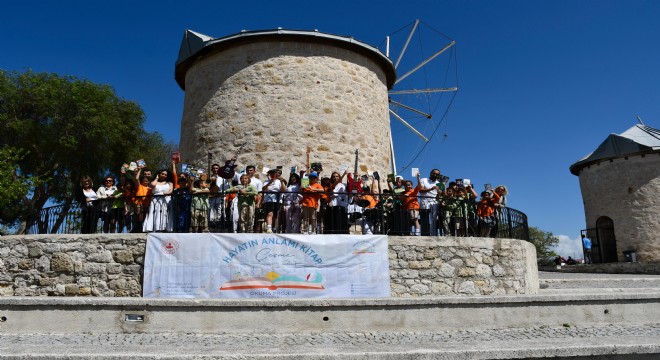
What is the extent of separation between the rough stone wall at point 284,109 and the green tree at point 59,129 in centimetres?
757

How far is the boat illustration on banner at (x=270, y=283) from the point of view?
8.62 meters

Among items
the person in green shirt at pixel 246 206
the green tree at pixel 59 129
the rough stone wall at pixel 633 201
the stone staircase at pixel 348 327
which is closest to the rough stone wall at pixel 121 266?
the stone staircase at pixel 348 327

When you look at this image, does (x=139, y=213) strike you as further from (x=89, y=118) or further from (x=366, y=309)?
(x=89, y=118)

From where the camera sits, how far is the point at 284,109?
1340 cm

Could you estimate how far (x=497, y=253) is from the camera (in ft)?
31.9

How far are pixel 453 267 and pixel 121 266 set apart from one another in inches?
240

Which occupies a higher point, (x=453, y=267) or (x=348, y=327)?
(x=453, y=267)

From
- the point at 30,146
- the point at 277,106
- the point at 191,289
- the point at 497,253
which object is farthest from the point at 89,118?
the point at 497,253

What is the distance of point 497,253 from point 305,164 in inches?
218

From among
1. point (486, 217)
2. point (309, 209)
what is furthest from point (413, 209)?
point (309, 209)

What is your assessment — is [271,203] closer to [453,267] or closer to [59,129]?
[453,267]

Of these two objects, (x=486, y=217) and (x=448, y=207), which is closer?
(x=448, y=207)

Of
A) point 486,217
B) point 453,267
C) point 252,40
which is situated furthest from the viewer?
point 252,40

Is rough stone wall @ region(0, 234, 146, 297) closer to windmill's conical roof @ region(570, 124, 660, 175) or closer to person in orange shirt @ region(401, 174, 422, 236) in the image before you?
person in orange shirt @ region(401, 174, 422, 236)
